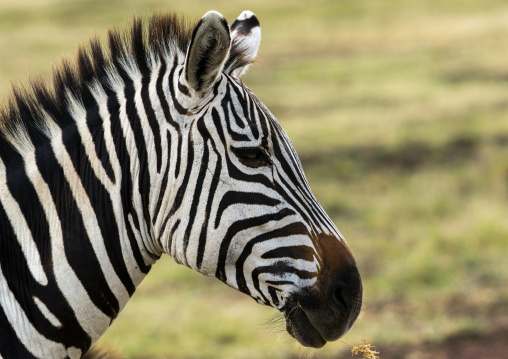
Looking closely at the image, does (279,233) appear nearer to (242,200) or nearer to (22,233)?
(242,200)

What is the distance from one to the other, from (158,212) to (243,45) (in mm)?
950

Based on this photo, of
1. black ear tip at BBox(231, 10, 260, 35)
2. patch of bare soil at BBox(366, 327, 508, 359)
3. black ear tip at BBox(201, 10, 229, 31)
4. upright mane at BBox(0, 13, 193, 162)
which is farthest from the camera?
patch of bare soil at BBox(366, 327, 508, 359)

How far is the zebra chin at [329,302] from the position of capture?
2857 millimetres

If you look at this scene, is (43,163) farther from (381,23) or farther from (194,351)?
(381,23)

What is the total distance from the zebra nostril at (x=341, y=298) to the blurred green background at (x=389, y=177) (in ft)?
1.20

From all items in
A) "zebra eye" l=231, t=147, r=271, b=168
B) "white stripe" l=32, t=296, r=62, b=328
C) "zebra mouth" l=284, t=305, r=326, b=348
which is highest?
"zebra eye" l=231, t=147, r=271, b=168

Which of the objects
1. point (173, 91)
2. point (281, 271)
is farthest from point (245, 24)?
point (281, 271)

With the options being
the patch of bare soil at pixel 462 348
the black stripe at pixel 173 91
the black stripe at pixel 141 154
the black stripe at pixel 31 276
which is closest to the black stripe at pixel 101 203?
the black stripe at pixel 141 154

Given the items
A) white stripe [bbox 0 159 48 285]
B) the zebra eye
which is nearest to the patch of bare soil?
the zebra eye

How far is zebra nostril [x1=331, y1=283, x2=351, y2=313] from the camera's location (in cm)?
287

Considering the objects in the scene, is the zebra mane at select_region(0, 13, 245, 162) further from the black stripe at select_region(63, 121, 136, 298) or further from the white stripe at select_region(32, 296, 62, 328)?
the white stripe at select_region(32, 296, 62, 328)

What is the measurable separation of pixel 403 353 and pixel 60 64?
6.21 metres

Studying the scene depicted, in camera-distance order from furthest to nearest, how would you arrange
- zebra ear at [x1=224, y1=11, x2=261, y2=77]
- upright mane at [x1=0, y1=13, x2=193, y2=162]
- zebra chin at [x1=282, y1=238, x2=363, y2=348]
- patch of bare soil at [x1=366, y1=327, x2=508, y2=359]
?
1. patch of bare soil at [x1=366, y1=327, x2=508, y2=359]
2. zebra ear at [x1=224, y1=11, x2=261, y2=77]
3. upright mane at [x1=0, y1=13, x2=193, y2=162]
4. zebra chin at [x1=282, y1=238, x2=363, y2=348]

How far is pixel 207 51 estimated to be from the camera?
2803 mm
